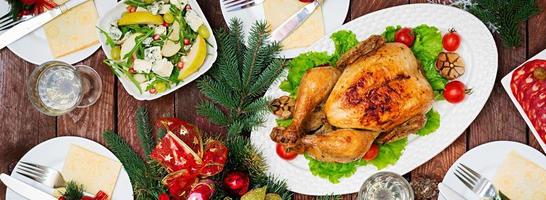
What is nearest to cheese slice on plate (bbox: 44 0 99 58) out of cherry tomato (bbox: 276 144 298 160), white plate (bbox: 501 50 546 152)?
cherry tomato (bbox: 276 144 298 160)

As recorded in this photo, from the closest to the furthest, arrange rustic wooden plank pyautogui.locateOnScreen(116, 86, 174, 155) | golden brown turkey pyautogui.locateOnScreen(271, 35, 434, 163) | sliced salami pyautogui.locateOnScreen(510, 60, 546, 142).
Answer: golden brown turkey pyautogui.locateOnScreen(271, 35, 434, 163) → sliced salami pyautogui.locateOnScreen(510, 60, 546, 142) → rustic wooden plank pyautogui.locateOnScreen(116, 86, 174, 155)

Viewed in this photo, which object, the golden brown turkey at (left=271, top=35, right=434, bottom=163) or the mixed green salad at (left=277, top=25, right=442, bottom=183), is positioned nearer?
the golden brown turkey at (left=271, top=35, right=434, bottom=163)

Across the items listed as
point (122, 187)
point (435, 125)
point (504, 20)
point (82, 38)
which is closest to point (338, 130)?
point (435, 125)

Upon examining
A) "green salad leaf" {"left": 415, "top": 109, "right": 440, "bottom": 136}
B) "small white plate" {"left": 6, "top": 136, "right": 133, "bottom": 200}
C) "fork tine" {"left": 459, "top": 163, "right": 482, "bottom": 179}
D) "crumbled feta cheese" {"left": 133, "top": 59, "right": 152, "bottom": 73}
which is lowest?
A: "small white plate" {"left": 6, "top": 136, "right": 133, "bottom": 200}

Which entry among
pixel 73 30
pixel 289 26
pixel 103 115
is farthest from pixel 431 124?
pixel 73 30

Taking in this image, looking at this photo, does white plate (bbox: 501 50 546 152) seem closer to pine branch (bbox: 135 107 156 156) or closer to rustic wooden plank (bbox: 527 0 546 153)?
rustic wooden plank (bbox: 527 0 546 153)

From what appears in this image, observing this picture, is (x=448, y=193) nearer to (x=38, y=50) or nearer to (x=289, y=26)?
(x=289, y=26)
